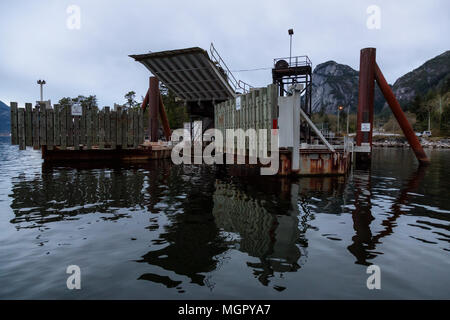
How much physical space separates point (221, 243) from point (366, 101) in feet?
67.1

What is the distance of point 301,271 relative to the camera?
5.29 m

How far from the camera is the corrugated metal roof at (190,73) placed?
25172 millimetres

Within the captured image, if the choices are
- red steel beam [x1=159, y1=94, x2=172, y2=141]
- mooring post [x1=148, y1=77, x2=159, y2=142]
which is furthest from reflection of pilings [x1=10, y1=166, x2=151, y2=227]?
red steel beam [x1=159, y1=94, x2=172, y2=141]

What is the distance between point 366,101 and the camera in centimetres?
2258

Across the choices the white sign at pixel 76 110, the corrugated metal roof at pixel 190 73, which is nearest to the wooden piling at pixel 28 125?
the white sign at pixel 76 110

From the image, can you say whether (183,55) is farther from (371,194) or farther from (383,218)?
(383,218)

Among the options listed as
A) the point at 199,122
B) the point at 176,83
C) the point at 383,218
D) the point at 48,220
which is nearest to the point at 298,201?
the point at 383,218

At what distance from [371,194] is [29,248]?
1270cm

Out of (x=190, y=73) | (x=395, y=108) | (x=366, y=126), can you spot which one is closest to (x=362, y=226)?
(x=366, y=126)

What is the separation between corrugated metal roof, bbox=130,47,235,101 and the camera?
2517cm

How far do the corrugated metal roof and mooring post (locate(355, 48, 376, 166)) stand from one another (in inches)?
481

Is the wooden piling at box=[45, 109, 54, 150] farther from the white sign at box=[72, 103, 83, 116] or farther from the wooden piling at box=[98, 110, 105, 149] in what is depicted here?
the wooden piling at box=[98, 110, 105, 149]

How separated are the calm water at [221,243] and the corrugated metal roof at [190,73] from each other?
630 inches

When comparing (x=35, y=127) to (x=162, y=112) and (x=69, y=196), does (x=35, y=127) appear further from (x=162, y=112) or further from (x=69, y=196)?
(x=69, y=196)
